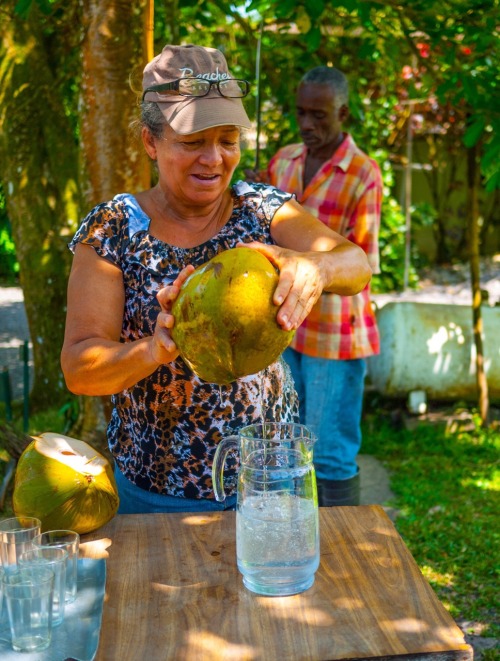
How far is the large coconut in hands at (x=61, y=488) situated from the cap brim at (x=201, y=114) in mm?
840

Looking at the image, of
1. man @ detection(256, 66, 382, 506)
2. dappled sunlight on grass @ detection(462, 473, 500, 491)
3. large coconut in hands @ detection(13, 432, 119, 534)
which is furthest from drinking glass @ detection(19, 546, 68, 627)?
dappled sunlight on grass @ detection(462, 473, 500, 491)

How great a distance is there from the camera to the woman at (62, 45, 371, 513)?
2.07 metres

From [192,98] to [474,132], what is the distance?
2.30m

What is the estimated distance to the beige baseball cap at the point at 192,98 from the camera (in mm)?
2043

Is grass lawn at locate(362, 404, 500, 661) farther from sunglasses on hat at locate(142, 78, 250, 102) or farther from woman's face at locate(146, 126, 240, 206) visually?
sunglasses on hat at locate(142, 78, 250, 102)

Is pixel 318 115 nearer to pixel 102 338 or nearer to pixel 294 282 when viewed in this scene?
pixel 102 338

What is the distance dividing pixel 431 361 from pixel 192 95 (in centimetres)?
434

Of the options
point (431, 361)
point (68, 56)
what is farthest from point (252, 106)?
point (431, 361)

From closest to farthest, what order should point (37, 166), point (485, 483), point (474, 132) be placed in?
point (474, 132)
point (485, 483)
point (37, 166)

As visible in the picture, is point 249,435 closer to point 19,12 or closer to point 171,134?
point 171,134

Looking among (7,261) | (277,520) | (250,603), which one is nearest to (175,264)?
(277,520)

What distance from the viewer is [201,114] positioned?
2.04m

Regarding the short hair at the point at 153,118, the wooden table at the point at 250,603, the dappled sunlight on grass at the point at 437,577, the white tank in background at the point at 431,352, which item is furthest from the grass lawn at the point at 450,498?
the short hair at the point at 153,118

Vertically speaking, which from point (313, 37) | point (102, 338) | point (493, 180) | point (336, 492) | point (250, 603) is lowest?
point (336, 492)
